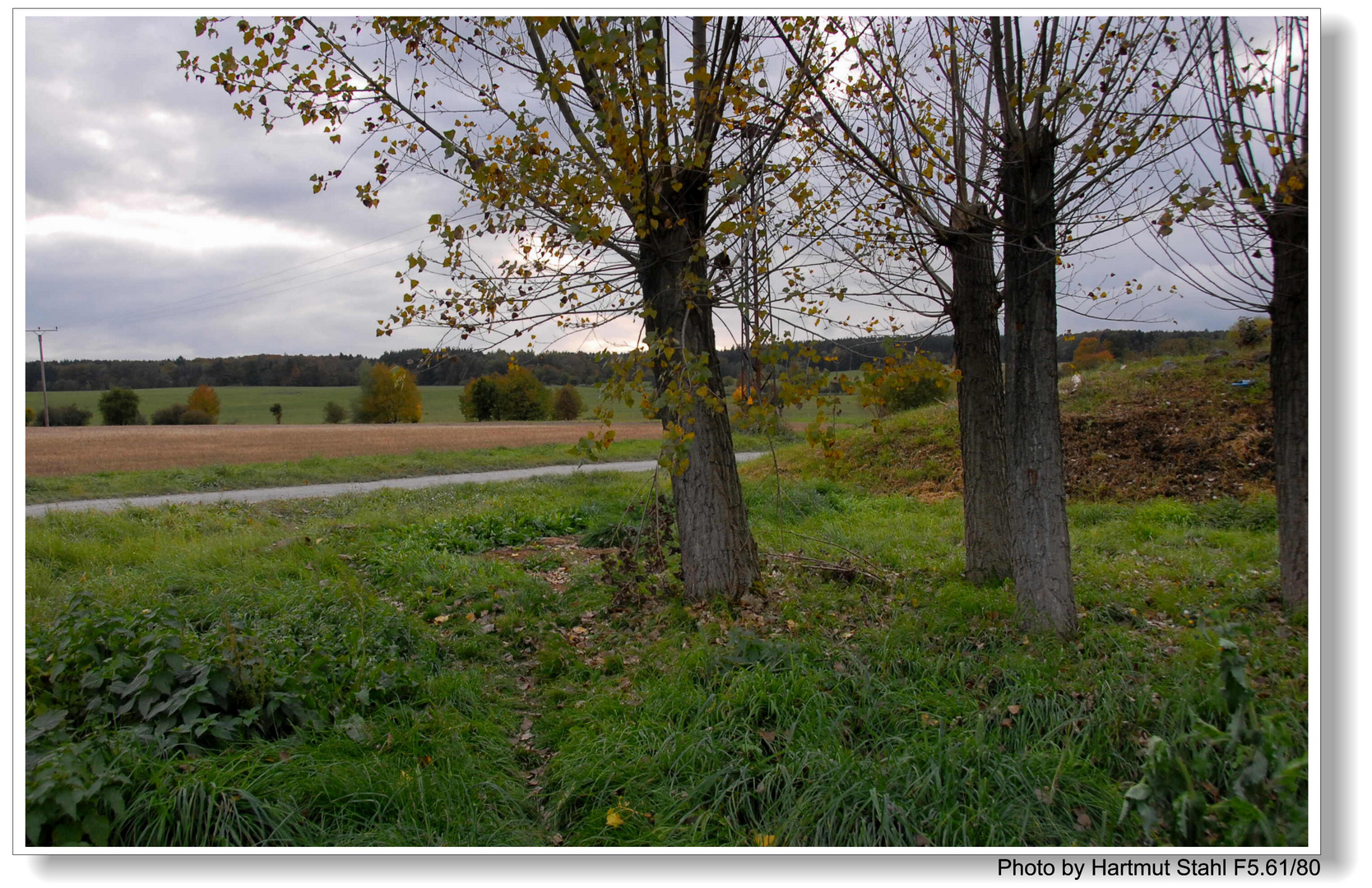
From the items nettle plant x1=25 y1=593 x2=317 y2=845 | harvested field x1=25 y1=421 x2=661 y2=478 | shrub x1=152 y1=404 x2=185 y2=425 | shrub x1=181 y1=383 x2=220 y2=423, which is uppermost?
shrub x1=181 y1=383 x2=220 y2=423

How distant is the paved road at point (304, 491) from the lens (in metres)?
12.1

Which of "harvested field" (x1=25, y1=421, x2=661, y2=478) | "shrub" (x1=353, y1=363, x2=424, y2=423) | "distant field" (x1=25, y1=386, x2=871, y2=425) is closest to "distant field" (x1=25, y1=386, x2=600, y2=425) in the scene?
"distant field" (x1=25, y1=386, x2=871, y2=425)

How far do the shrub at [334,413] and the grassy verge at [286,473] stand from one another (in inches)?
957

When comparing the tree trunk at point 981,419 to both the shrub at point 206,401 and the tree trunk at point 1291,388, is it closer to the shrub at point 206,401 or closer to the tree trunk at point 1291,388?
the tree trunk at point 1291,388

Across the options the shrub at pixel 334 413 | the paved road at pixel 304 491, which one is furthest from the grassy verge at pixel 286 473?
the shrub at pixel 334 413

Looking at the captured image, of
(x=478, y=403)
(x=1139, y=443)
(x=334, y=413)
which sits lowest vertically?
(x=1139, y=443)

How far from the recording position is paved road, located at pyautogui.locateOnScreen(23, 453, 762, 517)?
12.1 metres

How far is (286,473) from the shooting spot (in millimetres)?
18078

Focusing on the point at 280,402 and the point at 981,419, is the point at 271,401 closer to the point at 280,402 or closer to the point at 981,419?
the point at 280,402

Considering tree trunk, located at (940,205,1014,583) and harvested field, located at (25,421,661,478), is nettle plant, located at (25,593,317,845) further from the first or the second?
harvested field, located at (25,421,661,478)

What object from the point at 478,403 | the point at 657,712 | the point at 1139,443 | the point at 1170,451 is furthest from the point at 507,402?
the point at 657,712

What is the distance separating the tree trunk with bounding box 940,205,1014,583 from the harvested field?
8977 millimetres

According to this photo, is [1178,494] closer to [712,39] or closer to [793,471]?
[793,471]

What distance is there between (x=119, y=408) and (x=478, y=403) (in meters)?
18.1
